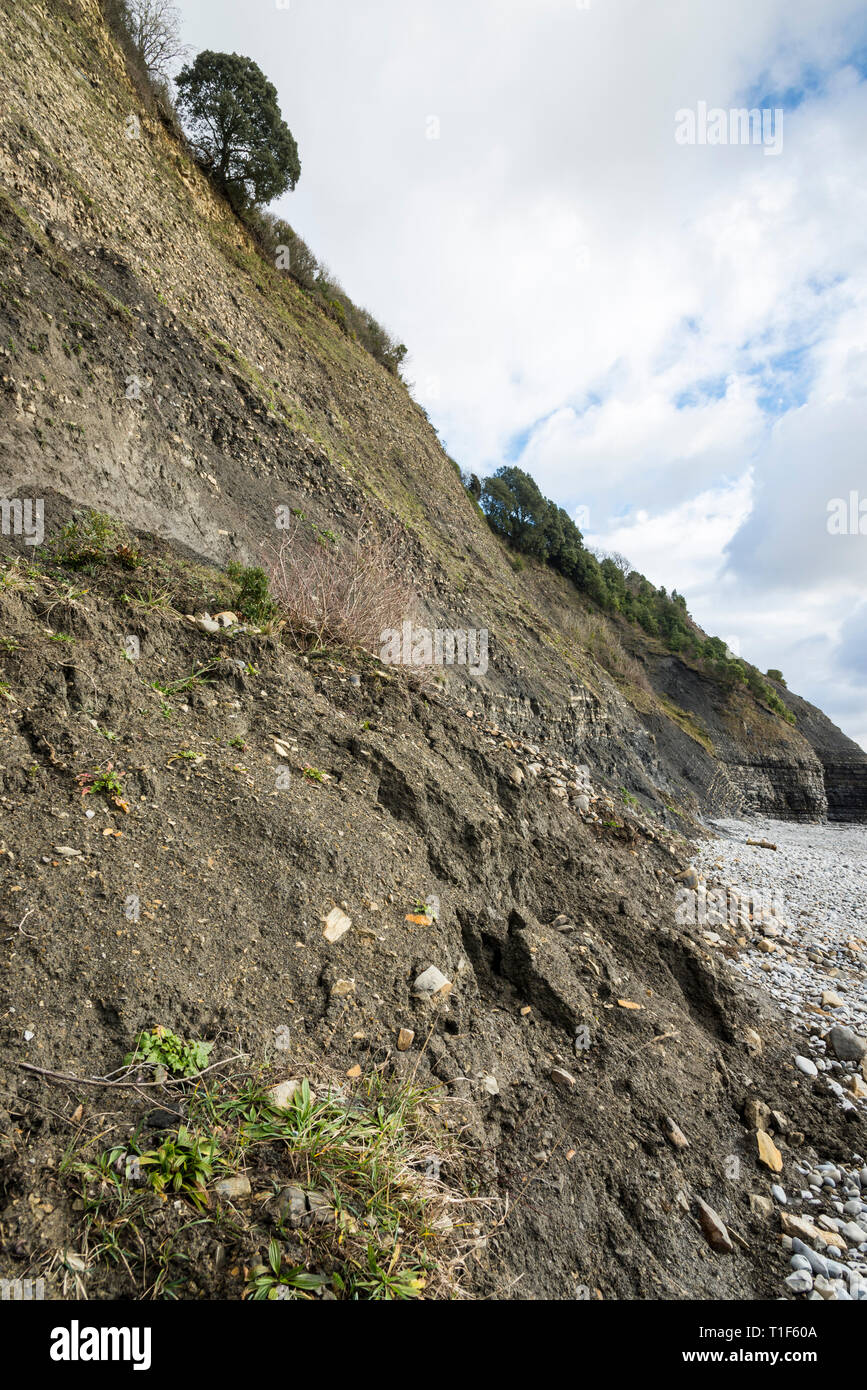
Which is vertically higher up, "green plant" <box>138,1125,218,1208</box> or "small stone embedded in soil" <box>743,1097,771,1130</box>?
"green plant" <box>138,1125,218,1208</box>

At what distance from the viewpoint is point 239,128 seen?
13000mm

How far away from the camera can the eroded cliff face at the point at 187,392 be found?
22.6ft

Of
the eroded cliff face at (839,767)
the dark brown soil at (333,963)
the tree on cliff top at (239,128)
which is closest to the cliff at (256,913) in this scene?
the dark brown soil at (333,963)

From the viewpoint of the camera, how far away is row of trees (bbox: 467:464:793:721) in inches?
1005

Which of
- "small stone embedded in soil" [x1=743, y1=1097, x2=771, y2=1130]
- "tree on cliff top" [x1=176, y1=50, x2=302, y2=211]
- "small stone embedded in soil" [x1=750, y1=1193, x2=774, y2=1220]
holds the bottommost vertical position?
"small stone embedded in soil" [x1=750, y1=1193, x2=774, y2=1220]

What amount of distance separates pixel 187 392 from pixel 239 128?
9191 millimetres

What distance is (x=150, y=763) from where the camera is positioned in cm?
350

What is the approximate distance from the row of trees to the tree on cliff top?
1376cm

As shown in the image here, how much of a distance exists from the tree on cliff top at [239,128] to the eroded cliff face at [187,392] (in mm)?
938

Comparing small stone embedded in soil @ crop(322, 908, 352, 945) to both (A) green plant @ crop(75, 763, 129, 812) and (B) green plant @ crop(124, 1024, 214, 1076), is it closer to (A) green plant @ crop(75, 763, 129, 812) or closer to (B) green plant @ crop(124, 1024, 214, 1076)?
(B) green plant @ crop(124, 1024, 214, 1076)

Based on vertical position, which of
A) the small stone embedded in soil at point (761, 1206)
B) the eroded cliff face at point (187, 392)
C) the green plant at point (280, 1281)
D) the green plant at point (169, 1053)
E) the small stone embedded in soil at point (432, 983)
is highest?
the eroded cliff face at point (187, 392)

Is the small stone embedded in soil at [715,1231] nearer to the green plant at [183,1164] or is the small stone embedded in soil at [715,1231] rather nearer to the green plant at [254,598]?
the green plant at [183,1164]

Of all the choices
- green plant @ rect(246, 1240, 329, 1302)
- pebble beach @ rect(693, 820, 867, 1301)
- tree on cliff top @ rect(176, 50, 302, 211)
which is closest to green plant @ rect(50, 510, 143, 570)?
green plant @ rect(246, 1240, 329, 1302)
